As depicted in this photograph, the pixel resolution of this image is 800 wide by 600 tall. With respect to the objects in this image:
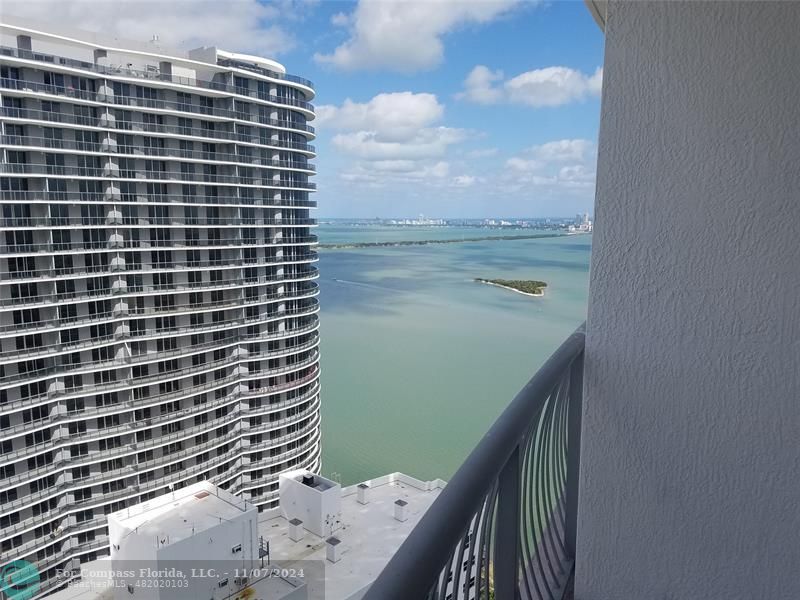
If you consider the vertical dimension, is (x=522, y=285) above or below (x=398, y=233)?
below

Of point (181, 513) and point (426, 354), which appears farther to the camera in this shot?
point (426, 354)

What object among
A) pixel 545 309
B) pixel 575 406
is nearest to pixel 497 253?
pixel 545 309

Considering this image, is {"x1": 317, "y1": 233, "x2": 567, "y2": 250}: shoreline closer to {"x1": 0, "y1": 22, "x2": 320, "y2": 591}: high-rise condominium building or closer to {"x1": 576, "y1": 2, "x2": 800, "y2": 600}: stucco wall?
{"x1": 0, "y1": 22, "x2": 320, "y2": 591}: high-rise condominium building

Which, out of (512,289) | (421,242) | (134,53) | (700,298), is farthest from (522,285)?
(700,298)

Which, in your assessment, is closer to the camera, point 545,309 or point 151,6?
point 151,6

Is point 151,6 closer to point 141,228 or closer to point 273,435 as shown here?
point 141,228

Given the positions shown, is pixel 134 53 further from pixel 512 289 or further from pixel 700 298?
pixel 512 289

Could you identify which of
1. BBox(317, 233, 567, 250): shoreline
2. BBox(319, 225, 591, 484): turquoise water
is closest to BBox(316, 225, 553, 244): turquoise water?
BBox(317, 233, 567, 250): shoreline
